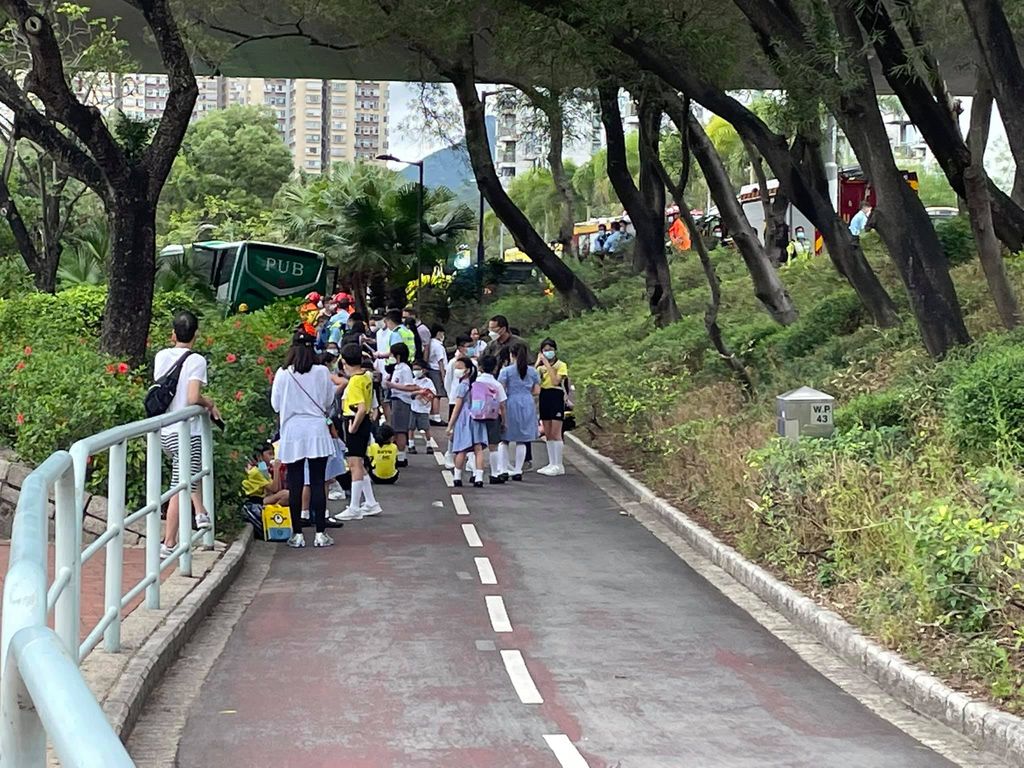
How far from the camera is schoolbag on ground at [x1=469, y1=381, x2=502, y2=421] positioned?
18016mm

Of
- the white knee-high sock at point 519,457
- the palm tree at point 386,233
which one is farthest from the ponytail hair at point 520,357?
the palm tree at point 386,233

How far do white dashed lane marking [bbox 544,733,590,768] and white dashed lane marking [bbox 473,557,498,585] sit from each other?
445 centimetres

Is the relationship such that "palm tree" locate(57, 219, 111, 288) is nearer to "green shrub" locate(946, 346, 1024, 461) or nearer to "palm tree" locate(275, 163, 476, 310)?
"palm tree" locate(275, 163, 476, 310)

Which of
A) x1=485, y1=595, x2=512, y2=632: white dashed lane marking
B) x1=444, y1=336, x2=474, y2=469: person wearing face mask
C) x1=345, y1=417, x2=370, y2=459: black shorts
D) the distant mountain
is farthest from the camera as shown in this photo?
the distant mountain

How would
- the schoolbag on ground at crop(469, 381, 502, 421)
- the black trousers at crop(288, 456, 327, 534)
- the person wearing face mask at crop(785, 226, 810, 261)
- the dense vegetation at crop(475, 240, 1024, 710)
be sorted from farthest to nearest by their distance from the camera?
1. the person wearing face mask at crop(785, 226, 810, 261)
2. the schoolbag on ground at crop(469, 381, 502, 421)
3. the black trousers at crop(288, 456, 327, 534)
4. the dense vegetation at crop(475, 240, 1024, 710)

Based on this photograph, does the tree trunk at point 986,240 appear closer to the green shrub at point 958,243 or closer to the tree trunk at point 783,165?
the tree trunk at point 783,165

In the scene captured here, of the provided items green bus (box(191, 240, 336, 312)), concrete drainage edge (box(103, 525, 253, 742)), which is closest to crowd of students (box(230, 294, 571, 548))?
concrete drainage edge (box(103, 525, 253, 742))

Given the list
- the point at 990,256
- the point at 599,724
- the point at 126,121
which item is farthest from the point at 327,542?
the point at 126,121

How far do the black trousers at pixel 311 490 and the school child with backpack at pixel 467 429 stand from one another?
4494 mm

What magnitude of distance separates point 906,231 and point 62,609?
1132 centimetres

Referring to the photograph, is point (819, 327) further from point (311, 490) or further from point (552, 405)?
point (311, 490)

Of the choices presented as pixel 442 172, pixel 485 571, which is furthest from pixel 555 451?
pixel 442 172

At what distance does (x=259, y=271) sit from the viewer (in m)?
46.8

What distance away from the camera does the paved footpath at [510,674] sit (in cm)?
726
